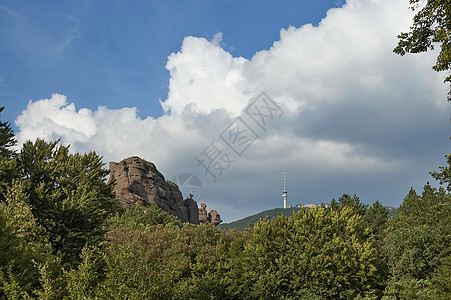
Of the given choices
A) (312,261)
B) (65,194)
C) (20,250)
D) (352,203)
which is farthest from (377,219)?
(20,250)

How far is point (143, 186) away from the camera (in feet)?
381

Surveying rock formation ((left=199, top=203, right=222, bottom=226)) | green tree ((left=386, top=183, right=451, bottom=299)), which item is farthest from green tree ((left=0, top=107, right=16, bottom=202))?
A: rock formation ((left=199, top=203, right=222, bottom=226))

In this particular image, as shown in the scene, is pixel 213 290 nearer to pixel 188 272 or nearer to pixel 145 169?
pixel 188 272

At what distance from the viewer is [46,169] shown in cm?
3903

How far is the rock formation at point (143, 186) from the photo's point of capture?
112 m

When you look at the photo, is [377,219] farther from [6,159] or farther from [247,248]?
[6,159]

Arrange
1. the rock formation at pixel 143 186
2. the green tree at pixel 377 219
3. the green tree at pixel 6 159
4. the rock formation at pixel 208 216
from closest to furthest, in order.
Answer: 1. the green tree at pixel 6 159
2. the green tree at pixel 377 219
3. the rock formation at pixel 143 186
4. the rock formation at pixel 208 216

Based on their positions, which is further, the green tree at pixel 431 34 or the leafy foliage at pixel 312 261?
the leafy foliage at pixel 312 261

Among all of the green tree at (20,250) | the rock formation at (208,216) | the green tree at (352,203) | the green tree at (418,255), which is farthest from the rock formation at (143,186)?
the green tree at (20,250)

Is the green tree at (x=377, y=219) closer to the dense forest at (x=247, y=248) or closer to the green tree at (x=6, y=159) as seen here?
the dense forest at (x=247, y=248)

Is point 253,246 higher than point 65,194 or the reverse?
the reverse

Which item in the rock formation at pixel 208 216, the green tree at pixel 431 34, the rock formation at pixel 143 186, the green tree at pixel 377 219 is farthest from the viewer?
the rock formation at pixel 208 216

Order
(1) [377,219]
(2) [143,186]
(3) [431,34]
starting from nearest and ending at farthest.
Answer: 1. (3) [431,34]
2. (1) [377,219]
3. (2) [143,186]

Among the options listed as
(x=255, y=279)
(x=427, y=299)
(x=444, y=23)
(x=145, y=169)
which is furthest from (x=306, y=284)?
(x=145, y=169)
